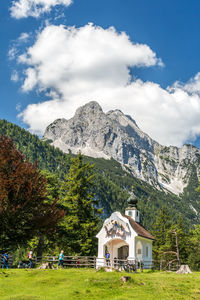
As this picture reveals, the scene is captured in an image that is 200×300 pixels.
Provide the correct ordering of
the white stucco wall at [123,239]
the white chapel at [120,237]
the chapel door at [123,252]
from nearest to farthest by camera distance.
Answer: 1. the white stucco wall at [123,239]
2. the white chapel at [120,237]
3. the chapel door at [123,252]

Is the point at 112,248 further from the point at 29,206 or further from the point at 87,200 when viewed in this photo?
the point at 29,206

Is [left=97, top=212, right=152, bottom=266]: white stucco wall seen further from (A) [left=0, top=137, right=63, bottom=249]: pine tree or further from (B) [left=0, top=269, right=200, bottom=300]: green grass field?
(B) [left=0, top=269, right=200, bottom=300]: green grass field

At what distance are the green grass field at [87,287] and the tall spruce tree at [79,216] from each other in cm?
1526

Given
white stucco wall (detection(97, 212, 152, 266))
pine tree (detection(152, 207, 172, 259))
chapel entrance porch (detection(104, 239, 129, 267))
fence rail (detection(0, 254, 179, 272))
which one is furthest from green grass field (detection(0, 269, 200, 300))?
pine tree (detection(152, 207, 172, 259))

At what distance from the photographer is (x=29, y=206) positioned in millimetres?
31688

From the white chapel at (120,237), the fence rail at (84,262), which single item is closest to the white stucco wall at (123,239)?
the white chapel at (120,237)

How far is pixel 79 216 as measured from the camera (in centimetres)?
4153

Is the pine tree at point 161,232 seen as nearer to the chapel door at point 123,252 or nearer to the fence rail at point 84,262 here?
the chapel door at point 123,252

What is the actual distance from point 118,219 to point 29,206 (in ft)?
49.4

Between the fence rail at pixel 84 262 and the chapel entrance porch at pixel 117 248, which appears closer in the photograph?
the fence rail at pixel 84 262

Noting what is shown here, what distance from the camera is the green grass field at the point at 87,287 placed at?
18.7 meters

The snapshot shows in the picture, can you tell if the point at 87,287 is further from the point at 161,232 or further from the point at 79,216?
the point at 161,232

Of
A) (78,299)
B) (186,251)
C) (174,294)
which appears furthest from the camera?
(186,251)

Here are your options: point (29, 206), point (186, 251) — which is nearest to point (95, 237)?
point (29, 206)
